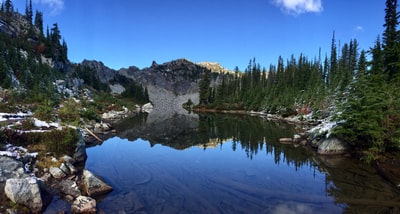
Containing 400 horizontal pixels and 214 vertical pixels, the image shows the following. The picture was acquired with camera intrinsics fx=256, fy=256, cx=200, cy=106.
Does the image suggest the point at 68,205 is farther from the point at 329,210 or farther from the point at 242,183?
the point at 329,210

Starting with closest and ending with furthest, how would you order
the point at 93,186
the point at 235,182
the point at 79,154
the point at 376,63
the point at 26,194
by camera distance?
1. the point at 26,194
2. the point at 93,186
3. the point at 235,182
4. the point at 79,154
5. the point at 376,63

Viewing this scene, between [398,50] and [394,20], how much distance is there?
89.8ft

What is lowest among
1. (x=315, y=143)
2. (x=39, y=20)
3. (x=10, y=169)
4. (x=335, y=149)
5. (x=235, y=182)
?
(x=235, y=182)

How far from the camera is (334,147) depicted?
71.6ft

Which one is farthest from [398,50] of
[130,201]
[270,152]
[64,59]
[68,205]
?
[64,59]

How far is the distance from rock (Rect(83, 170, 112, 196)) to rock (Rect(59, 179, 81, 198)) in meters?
0.43

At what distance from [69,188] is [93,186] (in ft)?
3.44

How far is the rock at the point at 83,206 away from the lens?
1008cm

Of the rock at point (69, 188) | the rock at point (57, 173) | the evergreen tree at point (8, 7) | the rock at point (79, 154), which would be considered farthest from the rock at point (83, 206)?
the evergreen tree at point (8, 7)

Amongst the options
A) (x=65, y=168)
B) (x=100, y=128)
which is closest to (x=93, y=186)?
(x=65, y=168)

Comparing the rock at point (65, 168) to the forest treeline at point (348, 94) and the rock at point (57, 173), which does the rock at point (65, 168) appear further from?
the forest treeline at point (348, 94)

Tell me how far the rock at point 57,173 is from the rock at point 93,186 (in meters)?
1.78

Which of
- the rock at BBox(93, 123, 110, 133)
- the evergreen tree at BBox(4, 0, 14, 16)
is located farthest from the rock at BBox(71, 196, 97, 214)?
the evergreen tree at BBox(4, 0, 14, 16)

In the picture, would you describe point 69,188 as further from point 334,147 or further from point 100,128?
point 100,128
